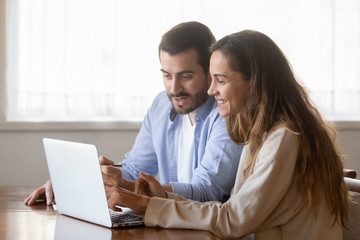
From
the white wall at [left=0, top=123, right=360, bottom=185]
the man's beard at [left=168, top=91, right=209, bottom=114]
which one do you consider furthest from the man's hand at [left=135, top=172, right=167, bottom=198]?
the white wall at [left=0, top=123, right=360, bottom=185]

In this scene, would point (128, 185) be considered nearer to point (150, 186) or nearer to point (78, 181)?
point (150, 186)

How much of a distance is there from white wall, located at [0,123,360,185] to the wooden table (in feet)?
5.85

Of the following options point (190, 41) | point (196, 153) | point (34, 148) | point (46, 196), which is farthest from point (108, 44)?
point (46, 196)

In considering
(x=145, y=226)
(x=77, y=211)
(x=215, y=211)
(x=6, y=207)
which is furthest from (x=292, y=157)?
(x=6, y=207)

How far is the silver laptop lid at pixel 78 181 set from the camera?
53.1 inches

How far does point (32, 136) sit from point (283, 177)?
2.22 metres

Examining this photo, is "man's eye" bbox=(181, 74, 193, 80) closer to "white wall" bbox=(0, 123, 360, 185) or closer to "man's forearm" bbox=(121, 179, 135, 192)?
"man's forearm" bbox=(121, 179, 135, 192)

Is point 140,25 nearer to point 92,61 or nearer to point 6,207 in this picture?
point 92,61

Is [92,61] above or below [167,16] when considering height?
below

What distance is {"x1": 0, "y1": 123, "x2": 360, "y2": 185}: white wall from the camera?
334 cm

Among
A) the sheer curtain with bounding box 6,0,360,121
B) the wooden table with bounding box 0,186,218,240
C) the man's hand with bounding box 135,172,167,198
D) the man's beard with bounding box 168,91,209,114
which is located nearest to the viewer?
the wooden table with bounding box 0,186,218,240

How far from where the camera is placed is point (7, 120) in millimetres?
3318

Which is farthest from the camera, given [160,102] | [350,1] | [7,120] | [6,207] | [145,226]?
[350,1]

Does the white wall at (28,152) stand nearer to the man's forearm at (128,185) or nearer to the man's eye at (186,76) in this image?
the man's eye at (186,76)
